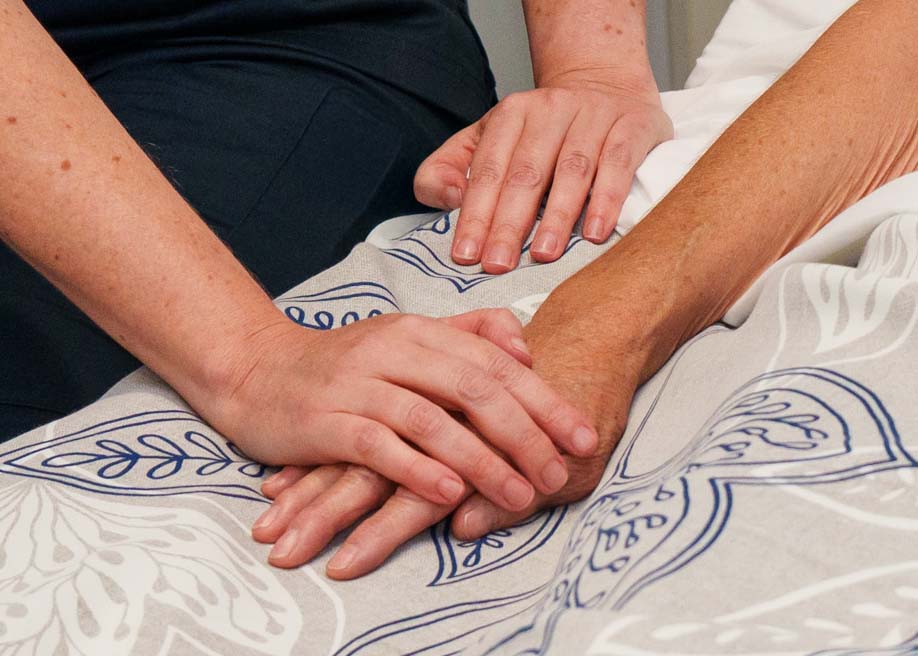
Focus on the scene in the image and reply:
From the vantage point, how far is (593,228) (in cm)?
89

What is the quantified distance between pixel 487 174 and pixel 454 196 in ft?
0.19

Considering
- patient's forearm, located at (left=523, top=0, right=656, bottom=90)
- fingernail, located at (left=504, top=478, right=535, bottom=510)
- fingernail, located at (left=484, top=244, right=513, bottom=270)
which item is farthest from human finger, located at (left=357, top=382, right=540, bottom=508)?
patient's forearm, located at (left=523, top=0, right=656, bottom=90)

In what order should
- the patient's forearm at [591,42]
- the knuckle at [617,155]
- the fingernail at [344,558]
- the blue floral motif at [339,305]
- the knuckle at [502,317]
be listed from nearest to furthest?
the fingernail at [344,558] → the knuckle at [502,317] → the blue floral motif at [339,305] → the knuckle at [617,155] → the patient's forearm at [591,42]

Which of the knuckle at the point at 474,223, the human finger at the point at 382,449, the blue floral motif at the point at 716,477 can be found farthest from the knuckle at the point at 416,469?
the knuckle at the point at 474,223

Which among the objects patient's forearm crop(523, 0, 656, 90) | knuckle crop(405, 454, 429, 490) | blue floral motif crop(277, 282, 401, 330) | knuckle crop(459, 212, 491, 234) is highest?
patient's forearm crop(523, 0, 656, 90)

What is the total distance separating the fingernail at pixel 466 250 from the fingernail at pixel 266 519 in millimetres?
330

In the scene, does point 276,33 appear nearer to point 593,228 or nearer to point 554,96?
point 554,96

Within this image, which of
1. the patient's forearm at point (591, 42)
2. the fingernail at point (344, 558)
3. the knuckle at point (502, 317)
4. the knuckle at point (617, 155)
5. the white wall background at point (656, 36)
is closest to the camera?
the fingernail at point (344, 558)

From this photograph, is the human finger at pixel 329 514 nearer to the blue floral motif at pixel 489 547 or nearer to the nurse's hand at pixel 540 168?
the blue floral motif at pixel 489 547

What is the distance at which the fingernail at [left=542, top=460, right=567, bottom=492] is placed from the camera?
2.05 ft

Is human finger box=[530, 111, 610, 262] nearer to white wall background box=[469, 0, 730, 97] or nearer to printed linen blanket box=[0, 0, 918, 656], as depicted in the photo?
printed linen blanket box=[0, 0, 918, 656]

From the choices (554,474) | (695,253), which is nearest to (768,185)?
(695,253)

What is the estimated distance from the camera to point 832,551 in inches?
17.7

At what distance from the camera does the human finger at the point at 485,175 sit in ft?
2.95
